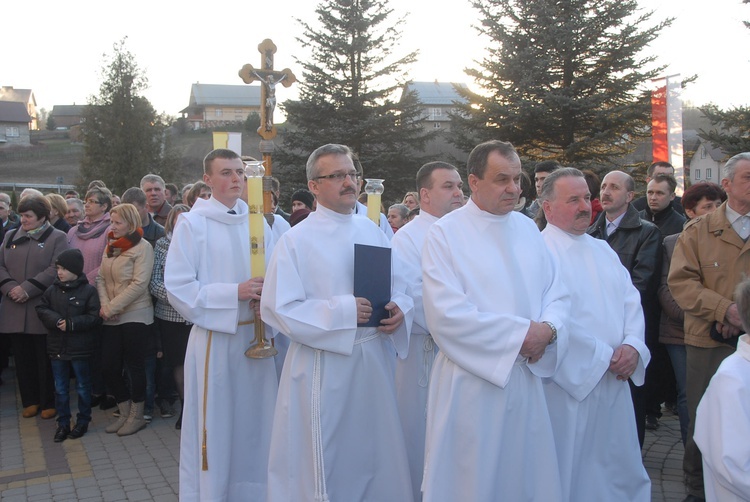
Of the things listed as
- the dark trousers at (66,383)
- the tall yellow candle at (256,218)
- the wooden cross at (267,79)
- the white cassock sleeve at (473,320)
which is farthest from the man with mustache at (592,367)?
the dark trousers at (66,383)

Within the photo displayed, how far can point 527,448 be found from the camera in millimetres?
3559

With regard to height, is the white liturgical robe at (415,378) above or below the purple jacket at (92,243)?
below

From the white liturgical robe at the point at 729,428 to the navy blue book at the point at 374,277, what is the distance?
6.12ft

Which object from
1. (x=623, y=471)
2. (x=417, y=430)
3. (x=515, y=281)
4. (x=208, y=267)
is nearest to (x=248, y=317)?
(x=208, y=267)

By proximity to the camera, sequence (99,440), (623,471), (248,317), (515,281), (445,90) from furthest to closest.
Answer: (445,90), (99,440), (248,317), (623,471), (515,281)

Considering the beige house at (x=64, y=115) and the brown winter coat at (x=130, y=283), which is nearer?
the brown winter coat at (x=130, y=283)

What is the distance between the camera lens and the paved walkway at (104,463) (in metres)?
5.44

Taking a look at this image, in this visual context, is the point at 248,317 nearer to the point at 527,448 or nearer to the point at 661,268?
the point at 527,448

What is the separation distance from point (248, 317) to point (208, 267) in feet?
1.51

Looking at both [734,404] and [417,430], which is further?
[417,430]

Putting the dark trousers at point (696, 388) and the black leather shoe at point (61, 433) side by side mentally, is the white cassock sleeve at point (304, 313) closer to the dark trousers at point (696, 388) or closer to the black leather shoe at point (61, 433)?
the dark trousers at point (696, 388)

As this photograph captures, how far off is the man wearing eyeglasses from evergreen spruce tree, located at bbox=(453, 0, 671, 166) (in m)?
16.1

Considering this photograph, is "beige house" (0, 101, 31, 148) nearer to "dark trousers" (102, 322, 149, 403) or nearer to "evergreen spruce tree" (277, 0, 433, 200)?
"evergreen spruce tree" (277, 0, 433, 200)

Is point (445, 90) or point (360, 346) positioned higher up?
point (445, 90)
